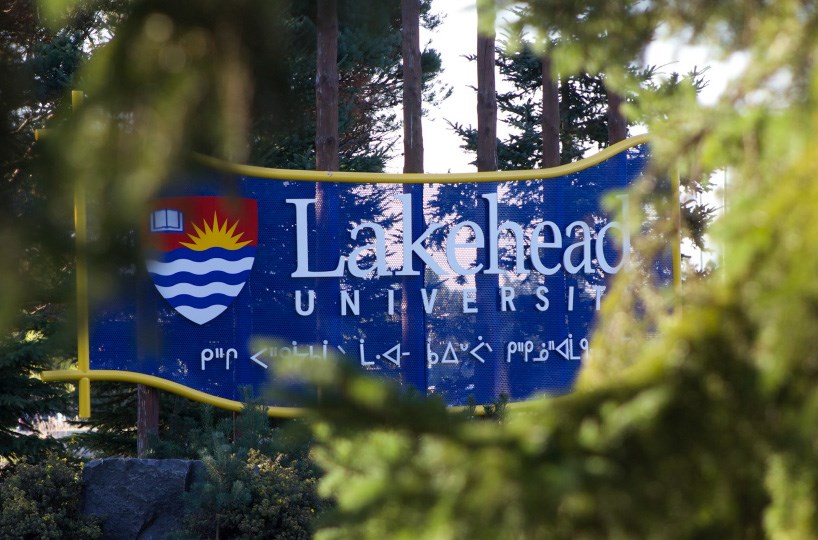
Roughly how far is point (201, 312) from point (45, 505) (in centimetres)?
179

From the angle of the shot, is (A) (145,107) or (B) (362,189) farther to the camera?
(B) (362,189)

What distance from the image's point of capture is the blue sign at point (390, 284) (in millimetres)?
7484

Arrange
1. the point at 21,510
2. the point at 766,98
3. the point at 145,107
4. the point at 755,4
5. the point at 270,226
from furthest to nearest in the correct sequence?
1. the point at 270,226
2. the point at 21,510
3. the point at 145,107
4. the point at 755,4
5. the point at 766,98

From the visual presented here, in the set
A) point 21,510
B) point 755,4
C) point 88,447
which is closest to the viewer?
point 755,4

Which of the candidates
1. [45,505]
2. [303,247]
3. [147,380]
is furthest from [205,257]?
[45,505]

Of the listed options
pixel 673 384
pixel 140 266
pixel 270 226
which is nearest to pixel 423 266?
pixel 270 226

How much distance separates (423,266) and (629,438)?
257 inches

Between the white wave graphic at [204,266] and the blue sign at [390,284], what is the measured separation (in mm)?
11

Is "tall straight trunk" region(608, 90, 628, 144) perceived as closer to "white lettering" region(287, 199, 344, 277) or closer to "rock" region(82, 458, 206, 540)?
"white lettering" region(287, 199, 344, 277)

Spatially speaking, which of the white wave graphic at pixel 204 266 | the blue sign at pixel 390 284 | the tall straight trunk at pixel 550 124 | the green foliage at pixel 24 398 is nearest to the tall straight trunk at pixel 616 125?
the tall straight trunk at pixel 550 124

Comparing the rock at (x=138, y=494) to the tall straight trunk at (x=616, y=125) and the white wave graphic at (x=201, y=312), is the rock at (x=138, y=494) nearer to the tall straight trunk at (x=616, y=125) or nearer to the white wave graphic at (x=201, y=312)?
the white wave graphic at (x=201, y=312)

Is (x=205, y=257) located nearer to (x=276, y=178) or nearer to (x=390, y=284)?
(x=276, y=178)

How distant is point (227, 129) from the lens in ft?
8.10

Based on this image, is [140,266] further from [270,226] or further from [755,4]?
[270,226]
